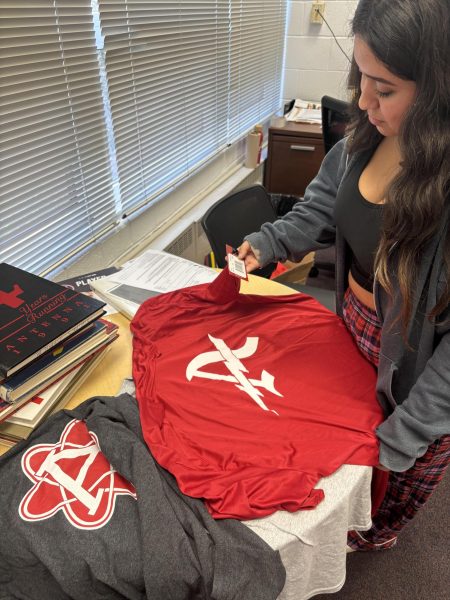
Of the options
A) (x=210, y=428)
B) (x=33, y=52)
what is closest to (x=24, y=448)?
(x=210, y=428)

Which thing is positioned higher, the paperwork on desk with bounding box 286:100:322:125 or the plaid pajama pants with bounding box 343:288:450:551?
the paperwork on desk with bounding box 286:100:322:125

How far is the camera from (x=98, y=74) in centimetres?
130

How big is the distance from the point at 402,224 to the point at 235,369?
18.7 inches

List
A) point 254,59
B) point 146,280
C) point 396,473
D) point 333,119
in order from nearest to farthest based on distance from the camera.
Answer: point 396,473 → point 146,280 → point 333,119 → point 254,59

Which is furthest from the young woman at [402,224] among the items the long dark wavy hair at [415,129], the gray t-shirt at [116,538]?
the gray t-shirt at [116,538]

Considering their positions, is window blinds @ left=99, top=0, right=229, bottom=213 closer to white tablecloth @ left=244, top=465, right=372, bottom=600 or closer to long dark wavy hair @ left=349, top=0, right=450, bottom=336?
long dark wavy hair @ left=349, top=0, right=450, bottom=336

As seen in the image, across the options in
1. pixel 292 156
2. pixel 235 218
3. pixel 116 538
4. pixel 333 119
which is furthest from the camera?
pixel 292 156

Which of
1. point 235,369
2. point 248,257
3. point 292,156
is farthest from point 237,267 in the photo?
point 292,156

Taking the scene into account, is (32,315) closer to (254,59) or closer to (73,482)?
(73,482)

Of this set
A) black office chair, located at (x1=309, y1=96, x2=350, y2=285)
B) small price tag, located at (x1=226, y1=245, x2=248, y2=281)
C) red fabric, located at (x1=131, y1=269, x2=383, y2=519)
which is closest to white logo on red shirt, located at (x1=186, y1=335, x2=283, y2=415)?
red fabric, located at (x1=131, y1=269, x2=383, y2=519)

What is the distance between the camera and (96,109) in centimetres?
133

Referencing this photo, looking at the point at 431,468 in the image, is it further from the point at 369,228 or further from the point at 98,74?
the point at 98,74

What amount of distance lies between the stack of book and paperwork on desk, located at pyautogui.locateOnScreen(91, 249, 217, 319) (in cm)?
18

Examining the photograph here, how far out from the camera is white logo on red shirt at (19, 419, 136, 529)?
2.22 feet
